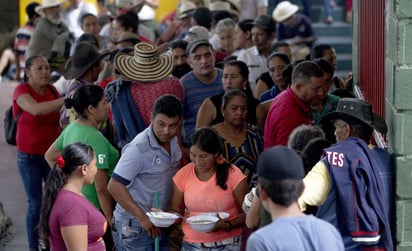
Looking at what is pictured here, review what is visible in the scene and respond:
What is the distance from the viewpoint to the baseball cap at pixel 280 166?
15.4 feet

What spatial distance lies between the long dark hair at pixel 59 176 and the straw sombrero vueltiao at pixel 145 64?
6.96 feet

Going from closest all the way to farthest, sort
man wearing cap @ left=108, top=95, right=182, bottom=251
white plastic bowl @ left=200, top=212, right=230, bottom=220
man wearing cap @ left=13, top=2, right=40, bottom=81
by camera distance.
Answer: white plastic bowl @ left=200, top=212, right=230, bottom=220 → man wearing cap @ left=108, top=95, right=182, bottom=251 → man wearing cap @ left=13, top=2, right=40, bottom=81

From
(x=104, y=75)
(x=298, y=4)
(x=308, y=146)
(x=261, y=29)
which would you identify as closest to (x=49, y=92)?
(x=104, y=75)

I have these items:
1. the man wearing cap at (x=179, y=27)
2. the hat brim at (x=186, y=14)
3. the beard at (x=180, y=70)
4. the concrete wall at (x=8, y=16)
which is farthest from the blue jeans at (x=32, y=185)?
the concrete wall at (x=8, y=16)

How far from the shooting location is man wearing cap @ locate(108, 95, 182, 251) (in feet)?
24.2

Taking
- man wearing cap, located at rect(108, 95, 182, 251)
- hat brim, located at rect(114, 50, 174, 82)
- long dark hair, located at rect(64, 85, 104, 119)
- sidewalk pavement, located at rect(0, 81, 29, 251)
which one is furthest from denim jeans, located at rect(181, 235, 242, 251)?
sidewalk pavement, located at rect(0, 81, 29, 251)

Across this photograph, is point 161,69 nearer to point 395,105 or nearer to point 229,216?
point 229,216

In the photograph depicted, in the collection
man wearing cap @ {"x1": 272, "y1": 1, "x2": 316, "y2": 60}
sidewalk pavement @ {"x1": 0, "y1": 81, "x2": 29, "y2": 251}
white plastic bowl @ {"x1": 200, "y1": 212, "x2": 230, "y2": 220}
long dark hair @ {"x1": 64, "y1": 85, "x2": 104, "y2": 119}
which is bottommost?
sidewalk pavement @ {"x1": 0, "y1": 81, "x2": 29, "y2": 251}

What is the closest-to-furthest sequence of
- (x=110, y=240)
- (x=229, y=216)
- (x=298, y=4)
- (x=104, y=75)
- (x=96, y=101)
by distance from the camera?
(x=229, y=216), (x=96, y=101), (x=110, y=240), (x=104, y=75), (x=298, y=4)

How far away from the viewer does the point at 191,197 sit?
729 cm

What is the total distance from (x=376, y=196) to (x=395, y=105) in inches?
25.1

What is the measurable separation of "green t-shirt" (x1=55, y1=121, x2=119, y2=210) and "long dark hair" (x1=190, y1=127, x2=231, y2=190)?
885mm

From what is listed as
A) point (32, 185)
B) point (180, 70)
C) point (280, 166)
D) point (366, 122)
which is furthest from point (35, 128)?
point (280, 166)

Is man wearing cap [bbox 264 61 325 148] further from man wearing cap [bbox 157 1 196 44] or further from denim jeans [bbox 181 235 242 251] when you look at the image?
man wearing cap [bbox 157 1 196 44]
